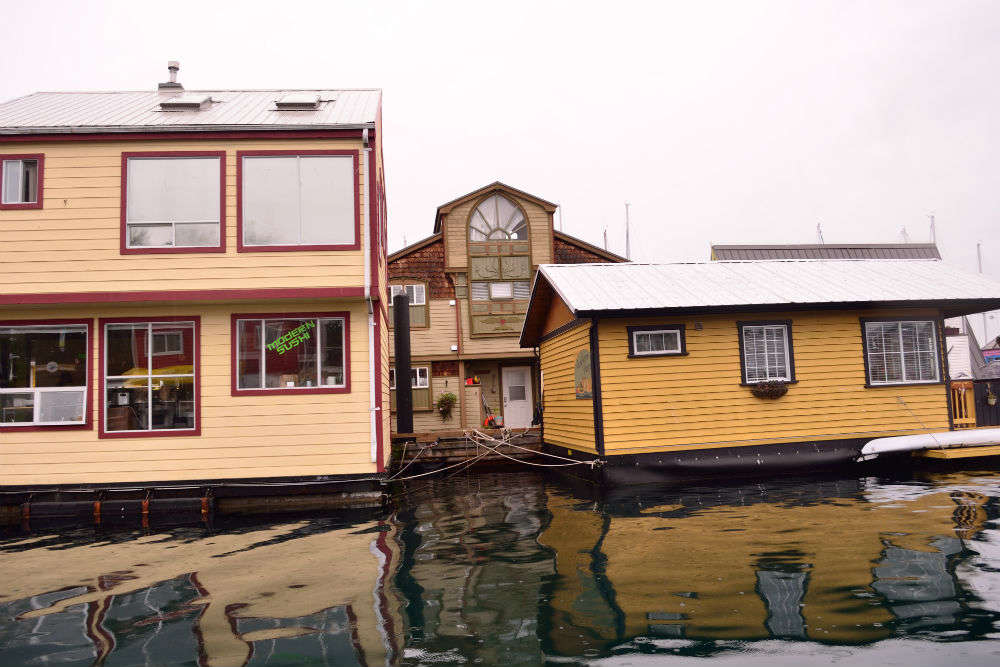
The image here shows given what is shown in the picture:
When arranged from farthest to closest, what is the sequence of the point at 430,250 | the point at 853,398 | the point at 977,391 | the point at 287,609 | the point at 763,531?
the point at 430,250 < the point at 977,391 < the point at 853,398 < the point at 763,531 < the point at 287,609

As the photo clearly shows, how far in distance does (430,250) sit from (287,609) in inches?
804

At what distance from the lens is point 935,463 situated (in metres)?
14.8

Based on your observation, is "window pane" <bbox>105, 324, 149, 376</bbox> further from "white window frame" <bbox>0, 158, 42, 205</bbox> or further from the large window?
"white window frame" <bbox>0, 158, 42, 205</bbox>

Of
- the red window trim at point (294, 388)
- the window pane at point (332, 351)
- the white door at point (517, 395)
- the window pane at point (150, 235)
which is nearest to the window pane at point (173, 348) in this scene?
the red window trim at point (294, 388)

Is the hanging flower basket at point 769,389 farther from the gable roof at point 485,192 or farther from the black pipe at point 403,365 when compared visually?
the gable roof at point 485,192

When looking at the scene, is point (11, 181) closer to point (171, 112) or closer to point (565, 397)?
point (171, 112)

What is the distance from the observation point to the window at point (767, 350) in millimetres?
14812

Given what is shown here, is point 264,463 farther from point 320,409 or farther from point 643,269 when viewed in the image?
point 643,269

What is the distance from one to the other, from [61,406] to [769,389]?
13848 millimetres

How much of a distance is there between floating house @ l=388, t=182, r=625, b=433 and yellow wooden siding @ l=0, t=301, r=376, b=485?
12.6m

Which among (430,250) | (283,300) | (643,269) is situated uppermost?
(430,250)

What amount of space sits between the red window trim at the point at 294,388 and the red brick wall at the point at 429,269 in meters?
13.2

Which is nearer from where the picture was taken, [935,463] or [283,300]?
[283,300]

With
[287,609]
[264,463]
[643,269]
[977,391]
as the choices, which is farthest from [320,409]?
[977,391]
